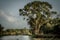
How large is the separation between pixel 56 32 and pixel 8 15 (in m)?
2.64

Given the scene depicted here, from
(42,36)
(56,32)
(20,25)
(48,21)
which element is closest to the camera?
(20,25)

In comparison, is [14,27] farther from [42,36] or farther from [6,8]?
[42,36]

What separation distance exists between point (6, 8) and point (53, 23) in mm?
3157

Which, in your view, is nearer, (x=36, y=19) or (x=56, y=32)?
(x=56, y=32)

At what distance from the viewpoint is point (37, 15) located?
1155 centimetres

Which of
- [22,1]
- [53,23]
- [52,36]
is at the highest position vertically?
[22,1]

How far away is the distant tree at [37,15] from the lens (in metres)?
11.3

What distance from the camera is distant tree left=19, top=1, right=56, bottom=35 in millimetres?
11273

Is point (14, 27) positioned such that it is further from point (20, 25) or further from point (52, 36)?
point (52, 36)

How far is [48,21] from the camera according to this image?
37.0 feet

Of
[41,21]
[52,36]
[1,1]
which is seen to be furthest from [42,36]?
[1,1]

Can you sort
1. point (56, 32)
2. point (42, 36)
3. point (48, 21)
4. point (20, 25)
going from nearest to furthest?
point (20, 25)
point (56, 32)
point (42, 36)
point (48, 21)

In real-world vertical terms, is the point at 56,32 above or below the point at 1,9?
below

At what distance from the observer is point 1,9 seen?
9242mm
